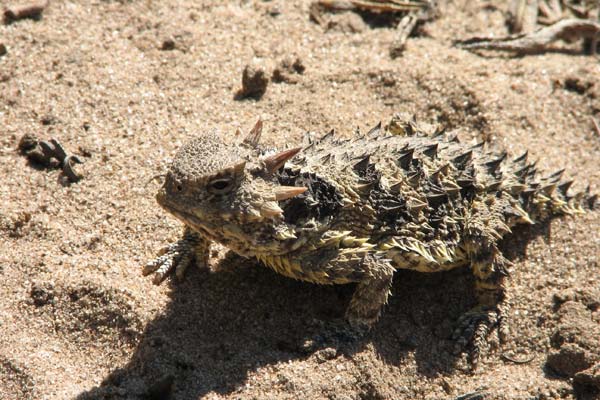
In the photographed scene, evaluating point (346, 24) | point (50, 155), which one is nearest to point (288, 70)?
point (346, 24)

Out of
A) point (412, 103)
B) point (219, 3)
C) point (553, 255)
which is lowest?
point (553, 255)

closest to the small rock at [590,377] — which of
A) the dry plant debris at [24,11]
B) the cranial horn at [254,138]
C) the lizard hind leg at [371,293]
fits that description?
the lizard hind leg at [371,293]

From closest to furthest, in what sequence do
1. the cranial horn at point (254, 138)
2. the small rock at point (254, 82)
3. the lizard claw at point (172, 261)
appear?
the cranial horn at point (254, 138), the lizard claw at point (172, 261), the small rock at point (254, 82)

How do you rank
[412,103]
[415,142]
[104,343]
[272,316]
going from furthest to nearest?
1. [412,103]
2. [415,142]
3. [272,316]
4. [104,343]

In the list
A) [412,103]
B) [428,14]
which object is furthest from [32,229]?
[428,14]

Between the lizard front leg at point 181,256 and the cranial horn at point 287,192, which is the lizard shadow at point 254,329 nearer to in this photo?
the lizard front leg at point 181,256

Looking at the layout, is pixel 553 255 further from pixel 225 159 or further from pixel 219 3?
pixel 219 3

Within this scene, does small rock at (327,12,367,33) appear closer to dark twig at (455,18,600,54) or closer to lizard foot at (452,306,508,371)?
dark twig at (455,18,600,54)

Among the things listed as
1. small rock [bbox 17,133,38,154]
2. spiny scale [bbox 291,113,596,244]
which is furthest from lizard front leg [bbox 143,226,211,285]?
small rock [bbox 17,133,38,154]
